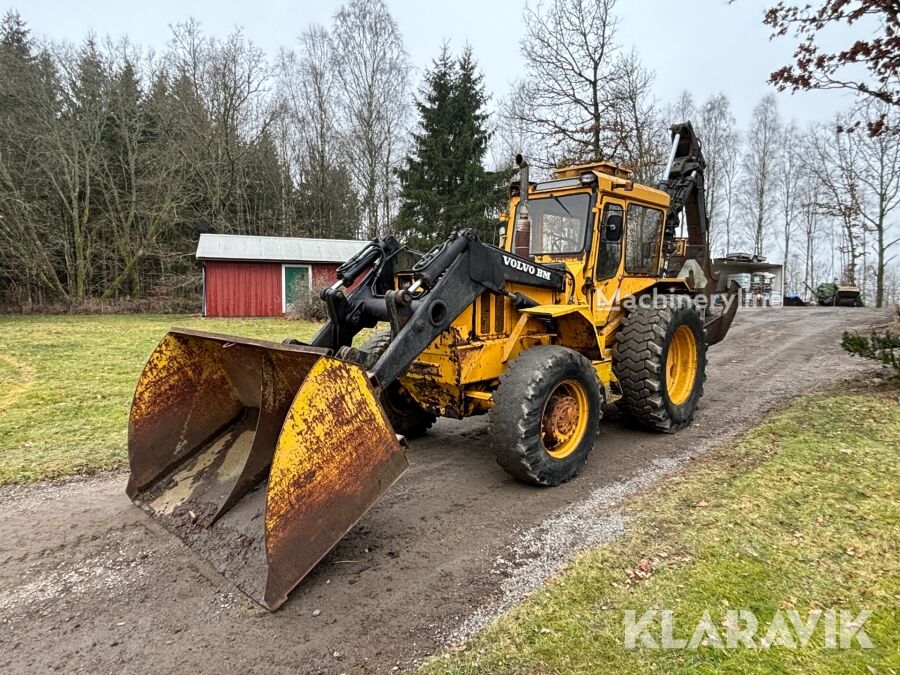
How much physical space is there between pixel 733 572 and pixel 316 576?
2.39 meters

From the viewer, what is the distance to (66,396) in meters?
7.51

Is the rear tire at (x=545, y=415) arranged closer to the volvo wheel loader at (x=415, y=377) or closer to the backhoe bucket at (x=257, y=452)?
the volvo wheel loader at (x=415, y=377)

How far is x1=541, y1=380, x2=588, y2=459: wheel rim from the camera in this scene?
15.2 feet

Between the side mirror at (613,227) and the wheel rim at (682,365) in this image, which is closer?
the side mirror at (613,227)

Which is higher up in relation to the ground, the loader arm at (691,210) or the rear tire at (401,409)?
the loader arm at (691,210)

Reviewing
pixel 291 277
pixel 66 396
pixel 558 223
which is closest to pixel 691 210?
A: pixel 558 223

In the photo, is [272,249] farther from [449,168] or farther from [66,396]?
[66,396]

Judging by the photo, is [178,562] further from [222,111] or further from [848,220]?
[848,220]

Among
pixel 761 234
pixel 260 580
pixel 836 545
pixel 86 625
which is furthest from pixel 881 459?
pixel 761 234

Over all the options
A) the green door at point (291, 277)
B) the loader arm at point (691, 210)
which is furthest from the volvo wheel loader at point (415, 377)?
the green door at point (291, 277)

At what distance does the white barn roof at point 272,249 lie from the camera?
21000 mm

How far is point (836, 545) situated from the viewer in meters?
3.38

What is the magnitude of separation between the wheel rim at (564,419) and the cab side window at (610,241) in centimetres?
143

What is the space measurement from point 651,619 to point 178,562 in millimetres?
2738
